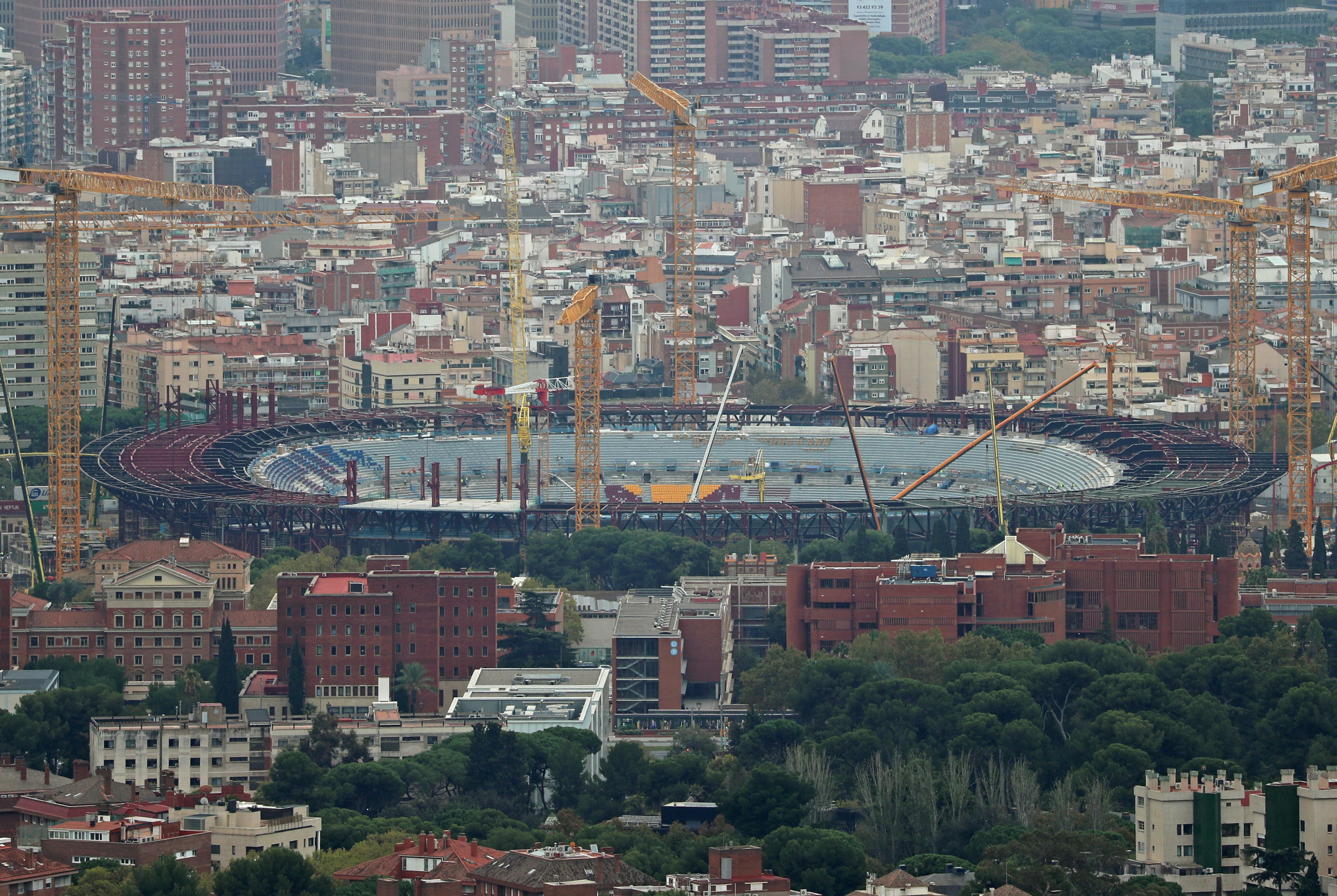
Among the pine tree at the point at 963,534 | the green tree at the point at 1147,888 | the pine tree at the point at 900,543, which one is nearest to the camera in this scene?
the green tree at the point at 1147,888

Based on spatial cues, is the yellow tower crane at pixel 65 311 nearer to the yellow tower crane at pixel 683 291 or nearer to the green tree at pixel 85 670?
the yellow tower crane at pixel 683 291

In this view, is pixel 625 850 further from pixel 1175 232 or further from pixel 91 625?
pixel 1175 232

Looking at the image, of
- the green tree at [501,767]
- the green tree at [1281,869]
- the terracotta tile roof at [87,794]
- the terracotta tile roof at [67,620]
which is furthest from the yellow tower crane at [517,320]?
the green tree at [1281,869]

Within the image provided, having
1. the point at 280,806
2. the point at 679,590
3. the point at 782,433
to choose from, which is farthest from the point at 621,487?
the point at 280,806

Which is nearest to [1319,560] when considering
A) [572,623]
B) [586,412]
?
[572,623]

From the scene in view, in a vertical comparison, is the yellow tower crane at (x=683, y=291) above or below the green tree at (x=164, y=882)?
above

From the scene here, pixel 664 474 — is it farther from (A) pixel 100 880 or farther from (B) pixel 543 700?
(A) pixel 100 880

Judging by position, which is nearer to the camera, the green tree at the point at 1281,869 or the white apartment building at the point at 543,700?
the green tree at the point at 1281,869
